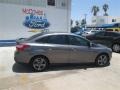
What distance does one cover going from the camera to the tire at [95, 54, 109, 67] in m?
10.1

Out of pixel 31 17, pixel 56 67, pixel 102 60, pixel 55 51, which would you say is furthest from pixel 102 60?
pixel 31 17

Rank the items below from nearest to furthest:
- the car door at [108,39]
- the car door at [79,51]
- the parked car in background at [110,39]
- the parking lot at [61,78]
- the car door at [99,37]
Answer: the parking lot at [61,78] < the car door at [79,51] < the parked car in background at [110,39] < the car door at [108,39] < the car door at [99,37]

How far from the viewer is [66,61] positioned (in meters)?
9.34

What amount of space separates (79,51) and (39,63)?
71.0 inches

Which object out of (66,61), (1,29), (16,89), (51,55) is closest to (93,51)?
(66,61)

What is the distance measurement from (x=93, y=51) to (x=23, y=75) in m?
3.30

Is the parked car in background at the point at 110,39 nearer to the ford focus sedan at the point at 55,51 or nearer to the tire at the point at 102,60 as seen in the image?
the tire at the point at 102,60

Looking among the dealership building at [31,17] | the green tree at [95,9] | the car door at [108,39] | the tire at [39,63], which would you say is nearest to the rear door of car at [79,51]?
the tire at [39,63]

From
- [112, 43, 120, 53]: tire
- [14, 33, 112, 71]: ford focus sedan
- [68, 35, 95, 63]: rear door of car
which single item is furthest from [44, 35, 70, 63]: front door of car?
[112, 43, 120, 53]: tire

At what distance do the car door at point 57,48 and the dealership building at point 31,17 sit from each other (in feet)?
27.2

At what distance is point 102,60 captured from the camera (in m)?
10.2

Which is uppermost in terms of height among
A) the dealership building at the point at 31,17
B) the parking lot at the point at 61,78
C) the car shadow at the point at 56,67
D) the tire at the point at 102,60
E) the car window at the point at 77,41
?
the dealership building at the point at 31,17

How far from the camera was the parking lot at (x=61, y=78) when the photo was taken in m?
7.02

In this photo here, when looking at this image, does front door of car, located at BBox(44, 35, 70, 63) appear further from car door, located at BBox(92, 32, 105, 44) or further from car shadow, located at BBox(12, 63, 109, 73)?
car door, located at BBox(92, 32, 105, 44)
